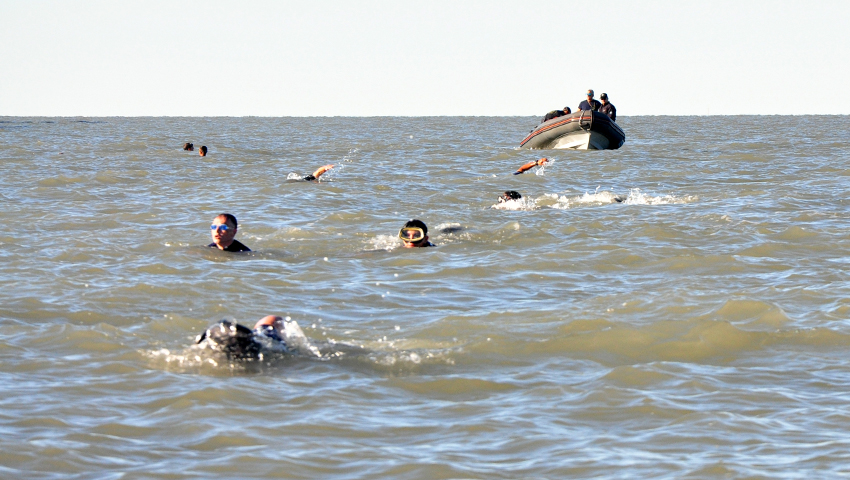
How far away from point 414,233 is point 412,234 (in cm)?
3

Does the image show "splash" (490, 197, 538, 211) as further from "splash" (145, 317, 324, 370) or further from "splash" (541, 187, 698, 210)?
"splash" (145, 317, 324, 370)

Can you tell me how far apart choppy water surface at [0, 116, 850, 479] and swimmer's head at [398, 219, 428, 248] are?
0.26 m

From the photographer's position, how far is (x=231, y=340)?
722 centimetres

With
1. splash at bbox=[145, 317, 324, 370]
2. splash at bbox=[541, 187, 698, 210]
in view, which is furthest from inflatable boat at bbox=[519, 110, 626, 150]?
splash at bbox=[145, 317, 324, 370]

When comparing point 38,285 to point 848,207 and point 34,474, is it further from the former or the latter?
point 848,207

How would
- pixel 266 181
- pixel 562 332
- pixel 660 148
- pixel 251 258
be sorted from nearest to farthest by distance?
1. pixel 562 332
2. pixel 251 258
3. pixel 266 181
4. pixel 660 148

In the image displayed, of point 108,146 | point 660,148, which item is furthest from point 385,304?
point 108,146

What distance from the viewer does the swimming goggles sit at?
40.5 feet

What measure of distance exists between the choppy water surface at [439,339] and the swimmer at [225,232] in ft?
0.74

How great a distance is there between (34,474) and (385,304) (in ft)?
16.3

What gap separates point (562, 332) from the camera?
8359 millimetres
